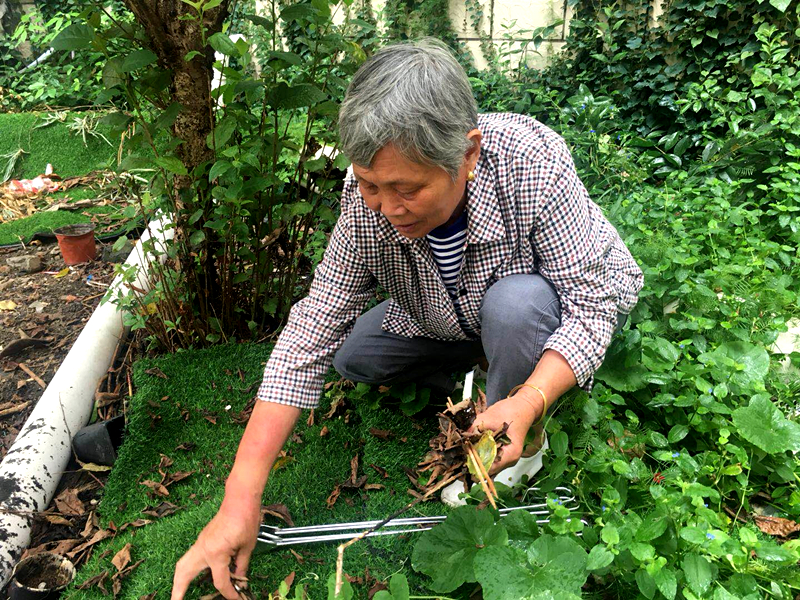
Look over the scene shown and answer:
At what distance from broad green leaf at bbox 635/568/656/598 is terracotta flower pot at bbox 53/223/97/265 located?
3.45m

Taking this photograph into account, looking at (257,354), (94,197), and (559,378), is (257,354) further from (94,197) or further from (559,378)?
(94,197)

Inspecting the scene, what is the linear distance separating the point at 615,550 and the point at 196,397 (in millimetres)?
1739

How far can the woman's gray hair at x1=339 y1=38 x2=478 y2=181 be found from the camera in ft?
4.52

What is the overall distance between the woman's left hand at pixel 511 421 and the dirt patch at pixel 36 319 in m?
2.00

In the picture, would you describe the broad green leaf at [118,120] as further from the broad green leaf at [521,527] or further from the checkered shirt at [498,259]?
the broad green leaf at [521,527]

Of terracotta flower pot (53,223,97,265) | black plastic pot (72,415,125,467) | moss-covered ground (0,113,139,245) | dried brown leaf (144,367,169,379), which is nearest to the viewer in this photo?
black plastic pot (72,415,125,467)

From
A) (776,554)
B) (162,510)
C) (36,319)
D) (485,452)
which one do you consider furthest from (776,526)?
(36,319)

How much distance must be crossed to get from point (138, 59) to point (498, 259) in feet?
4.26

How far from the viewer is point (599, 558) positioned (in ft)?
4.67

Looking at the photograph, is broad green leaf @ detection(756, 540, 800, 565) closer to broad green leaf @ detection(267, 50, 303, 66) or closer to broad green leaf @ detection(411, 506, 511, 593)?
broad green leaf @ detection(411, 506, 511, 593)

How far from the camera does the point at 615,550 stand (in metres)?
1.44

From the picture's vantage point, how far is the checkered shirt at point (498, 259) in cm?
169

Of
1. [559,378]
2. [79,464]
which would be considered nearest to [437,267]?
[559,378]

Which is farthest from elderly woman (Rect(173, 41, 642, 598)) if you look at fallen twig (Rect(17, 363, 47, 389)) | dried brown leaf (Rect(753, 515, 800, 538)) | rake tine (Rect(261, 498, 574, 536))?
fallen twig (Rect(17, 363, 47, 389))
